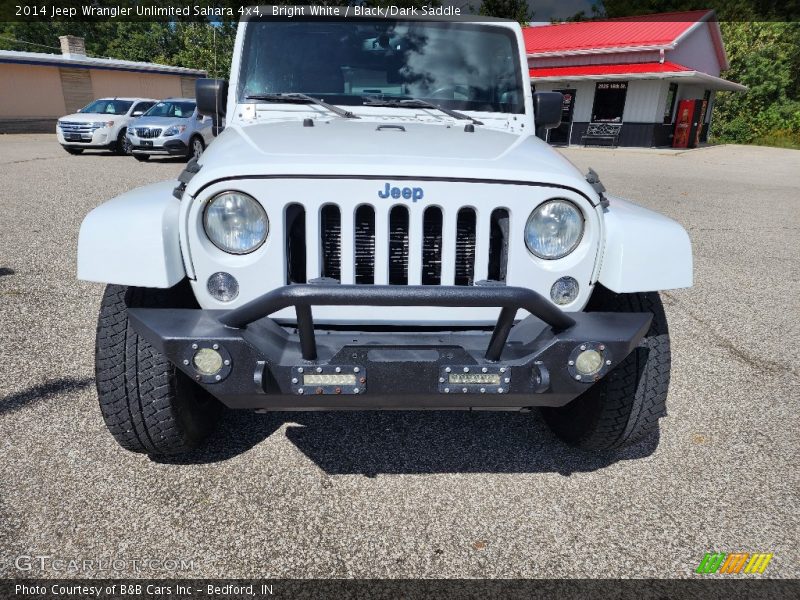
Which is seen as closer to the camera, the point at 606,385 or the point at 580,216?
the point at 580,216

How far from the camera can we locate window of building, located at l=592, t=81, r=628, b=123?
2409 cm

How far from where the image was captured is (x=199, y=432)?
257cm

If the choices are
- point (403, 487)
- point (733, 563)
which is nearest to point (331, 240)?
point (403, 487)

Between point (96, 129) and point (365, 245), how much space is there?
15.7 m

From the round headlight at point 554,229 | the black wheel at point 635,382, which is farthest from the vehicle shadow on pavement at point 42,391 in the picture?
the black wheel at point 635,382

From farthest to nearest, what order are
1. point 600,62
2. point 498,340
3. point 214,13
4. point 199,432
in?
point 214,13 < point 600,62 < point 199,432 < point 498,340

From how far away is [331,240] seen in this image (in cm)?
213

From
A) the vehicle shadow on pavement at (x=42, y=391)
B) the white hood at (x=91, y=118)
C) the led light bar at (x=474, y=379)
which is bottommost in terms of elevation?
the white hood at (x=91, y=118)

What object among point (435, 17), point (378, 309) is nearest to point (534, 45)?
point (435, 17)

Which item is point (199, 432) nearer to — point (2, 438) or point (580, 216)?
point (2, 438)

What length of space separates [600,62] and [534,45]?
12.8ft

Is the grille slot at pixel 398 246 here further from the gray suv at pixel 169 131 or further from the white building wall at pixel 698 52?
the white building wall at pixel 698 52

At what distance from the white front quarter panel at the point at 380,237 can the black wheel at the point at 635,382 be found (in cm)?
36

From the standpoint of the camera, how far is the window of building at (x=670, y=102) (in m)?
24.0
